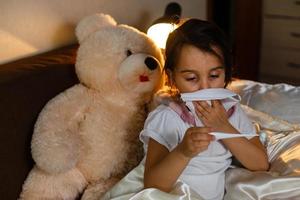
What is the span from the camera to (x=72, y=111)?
3.60 feet

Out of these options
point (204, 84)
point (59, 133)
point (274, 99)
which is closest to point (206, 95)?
point (204, 84)

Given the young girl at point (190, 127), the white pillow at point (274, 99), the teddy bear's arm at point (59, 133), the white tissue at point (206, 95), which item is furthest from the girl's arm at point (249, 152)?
the teddy bear's arm at point (59, 133)

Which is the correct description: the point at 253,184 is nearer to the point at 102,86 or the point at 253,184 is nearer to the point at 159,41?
the point at 102,86

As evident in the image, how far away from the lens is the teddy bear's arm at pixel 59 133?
1.04m

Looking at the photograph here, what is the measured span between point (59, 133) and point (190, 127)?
1.11 feet

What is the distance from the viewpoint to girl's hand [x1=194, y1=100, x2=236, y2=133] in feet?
3.15

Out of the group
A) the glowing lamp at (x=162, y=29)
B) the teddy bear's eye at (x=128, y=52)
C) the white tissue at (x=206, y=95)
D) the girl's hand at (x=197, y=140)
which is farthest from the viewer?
the glowing lamp at (x=162, y=29)

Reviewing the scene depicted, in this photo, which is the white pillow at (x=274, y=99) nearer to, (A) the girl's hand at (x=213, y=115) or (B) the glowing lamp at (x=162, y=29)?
(B) the glowing lamp at (x=162, y=29)

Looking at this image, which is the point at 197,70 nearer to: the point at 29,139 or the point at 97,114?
the point at 97,114

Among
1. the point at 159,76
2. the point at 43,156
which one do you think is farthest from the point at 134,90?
the point at 43,156

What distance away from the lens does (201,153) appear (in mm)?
1023

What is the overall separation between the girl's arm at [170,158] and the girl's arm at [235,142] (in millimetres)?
109

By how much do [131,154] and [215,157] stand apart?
0.26m

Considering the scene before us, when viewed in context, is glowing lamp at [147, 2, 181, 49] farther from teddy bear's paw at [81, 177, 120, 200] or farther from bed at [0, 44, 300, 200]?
teddy bear's paw at [81, 177, 120, 200]
